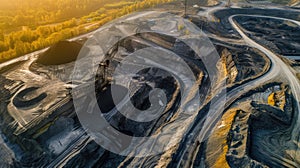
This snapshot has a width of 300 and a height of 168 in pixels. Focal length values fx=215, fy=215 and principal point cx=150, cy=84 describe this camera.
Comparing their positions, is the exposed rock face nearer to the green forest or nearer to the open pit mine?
the open pit mine

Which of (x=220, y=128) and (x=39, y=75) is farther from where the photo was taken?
(x=39, y=75)

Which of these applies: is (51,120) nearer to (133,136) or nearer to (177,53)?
(133,136)

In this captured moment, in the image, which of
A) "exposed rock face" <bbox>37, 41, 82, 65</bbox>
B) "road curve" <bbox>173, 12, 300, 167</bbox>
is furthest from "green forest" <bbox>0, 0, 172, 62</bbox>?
"road curve" <bbox>173, 12, 300, 167</bbox>

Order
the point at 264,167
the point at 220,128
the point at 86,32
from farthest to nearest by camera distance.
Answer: the point at 86,32 → the point at 220,128 → the point at 264,167

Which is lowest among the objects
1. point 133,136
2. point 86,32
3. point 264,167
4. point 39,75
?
point 133,136

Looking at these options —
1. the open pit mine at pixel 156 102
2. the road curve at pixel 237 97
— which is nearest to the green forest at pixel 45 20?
the open pit mine at pixel 156 102

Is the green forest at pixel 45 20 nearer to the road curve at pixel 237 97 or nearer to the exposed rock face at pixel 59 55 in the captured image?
the exposed rock face at pixel 59 55

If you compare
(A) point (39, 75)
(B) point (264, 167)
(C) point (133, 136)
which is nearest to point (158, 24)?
(A) point (39, 75)

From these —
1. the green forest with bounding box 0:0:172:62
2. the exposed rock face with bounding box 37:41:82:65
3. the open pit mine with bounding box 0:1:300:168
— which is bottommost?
the open pit mine with bounding box 0:1:300:168
